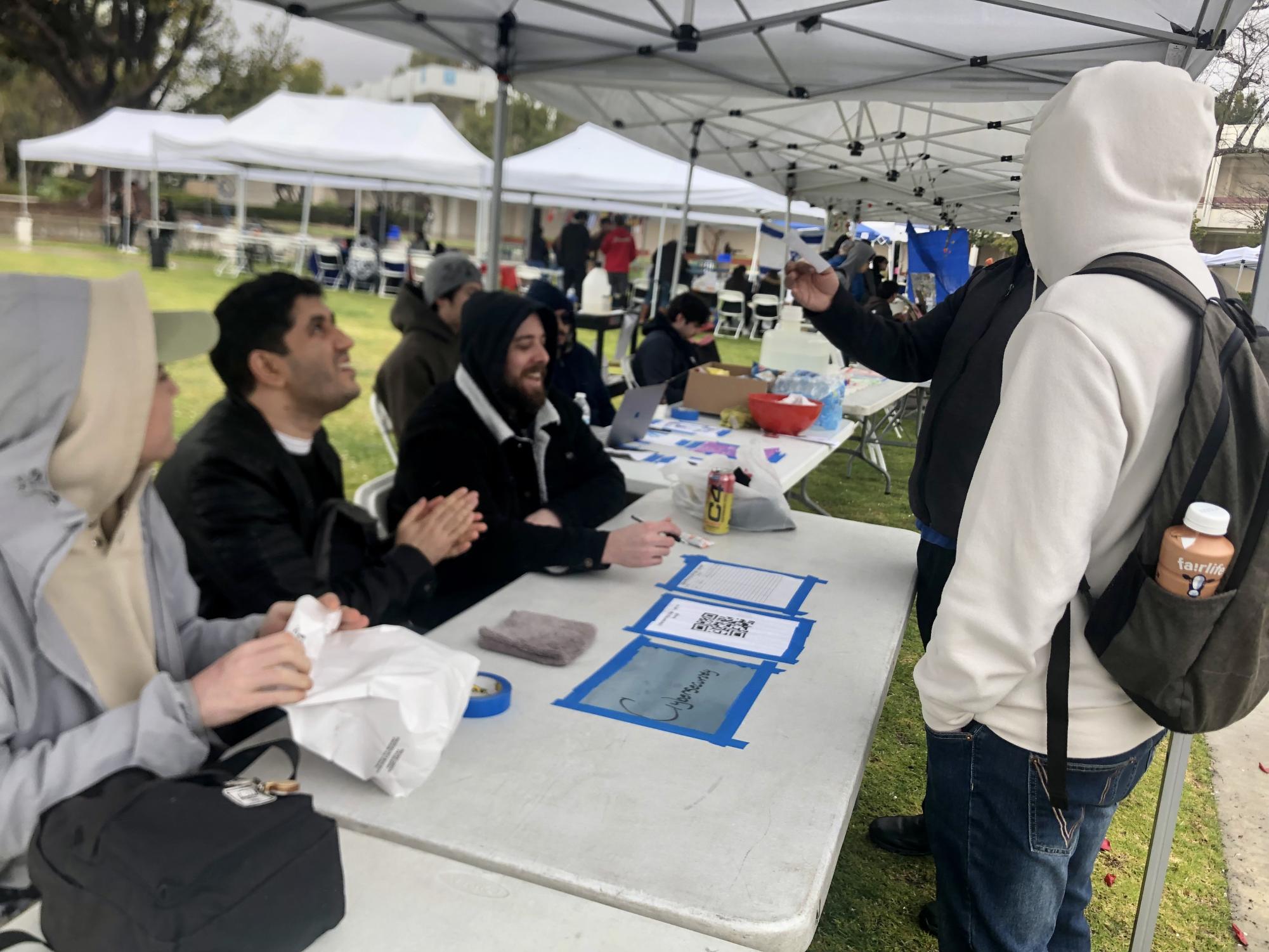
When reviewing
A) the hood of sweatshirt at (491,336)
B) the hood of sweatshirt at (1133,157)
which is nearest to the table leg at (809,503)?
the hood of sweatshirt at (491,336)

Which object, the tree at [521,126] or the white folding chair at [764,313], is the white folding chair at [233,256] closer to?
the white folding chair at [764,313]

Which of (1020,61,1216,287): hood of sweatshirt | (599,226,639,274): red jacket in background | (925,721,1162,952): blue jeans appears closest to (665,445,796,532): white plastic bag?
(925,721,1162,952): blue jeans

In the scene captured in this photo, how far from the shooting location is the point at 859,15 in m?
3.56

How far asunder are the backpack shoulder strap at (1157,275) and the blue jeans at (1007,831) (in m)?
0.65

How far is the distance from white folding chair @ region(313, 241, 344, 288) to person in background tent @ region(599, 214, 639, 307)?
506 cm

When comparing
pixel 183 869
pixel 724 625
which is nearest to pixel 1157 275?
pixel 724 625

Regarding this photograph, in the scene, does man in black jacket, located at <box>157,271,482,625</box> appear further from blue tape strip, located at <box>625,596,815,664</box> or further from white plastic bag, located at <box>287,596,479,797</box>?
white plastic bag, located at <box>287,596,479,797</box>

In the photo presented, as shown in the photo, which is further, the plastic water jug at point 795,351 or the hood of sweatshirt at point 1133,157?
the plastic water jug at point 795,351

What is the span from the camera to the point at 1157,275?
117 centimetres

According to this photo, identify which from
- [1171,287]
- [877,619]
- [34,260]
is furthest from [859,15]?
[34,260]

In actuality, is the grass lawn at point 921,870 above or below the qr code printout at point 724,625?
below

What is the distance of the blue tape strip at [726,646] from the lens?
5.98ft

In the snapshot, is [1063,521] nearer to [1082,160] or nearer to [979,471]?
[979,471]

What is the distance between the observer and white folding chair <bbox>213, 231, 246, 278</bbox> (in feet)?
55.4
